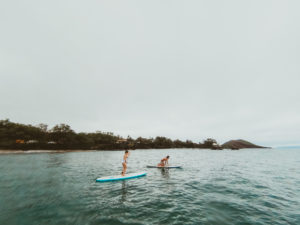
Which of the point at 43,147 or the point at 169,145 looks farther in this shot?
the point at 169,145

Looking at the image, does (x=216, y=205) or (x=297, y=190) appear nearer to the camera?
(x=216, y=205)

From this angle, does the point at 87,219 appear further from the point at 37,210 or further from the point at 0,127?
the point at 0,127

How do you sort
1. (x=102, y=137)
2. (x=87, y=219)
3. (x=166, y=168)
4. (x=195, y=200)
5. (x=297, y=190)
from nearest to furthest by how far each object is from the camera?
(x=87, y=219) → (x=195, y=200) → (x=297, y=190) → (x=166, y=168) → (x=102, y=137)

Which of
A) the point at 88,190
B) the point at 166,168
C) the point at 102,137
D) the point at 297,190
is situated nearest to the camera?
the point at 88,190

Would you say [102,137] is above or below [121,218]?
above

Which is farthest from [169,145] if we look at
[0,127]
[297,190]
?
[297,190]

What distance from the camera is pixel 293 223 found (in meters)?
7.68

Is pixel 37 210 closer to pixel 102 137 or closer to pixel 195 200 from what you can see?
pixel 195 200

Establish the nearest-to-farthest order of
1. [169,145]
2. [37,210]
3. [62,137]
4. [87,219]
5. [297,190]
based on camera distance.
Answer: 1. [87,219]
2. [37,210]
3. [297,190]
4. [62,137]
5. [169,145]

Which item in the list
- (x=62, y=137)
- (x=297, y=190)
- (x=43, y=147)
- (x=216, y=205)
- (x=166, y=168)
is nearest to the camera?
(x=216, y=205)

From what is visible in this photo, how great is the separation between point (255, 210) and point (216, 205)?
7.66 ft

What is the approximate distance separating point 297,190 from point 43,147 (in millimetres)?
105545

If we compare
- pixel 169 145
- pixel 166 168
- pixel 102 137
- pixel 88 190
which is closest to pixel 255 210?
pixel 88 190

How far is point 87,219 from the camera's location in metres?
7.66
